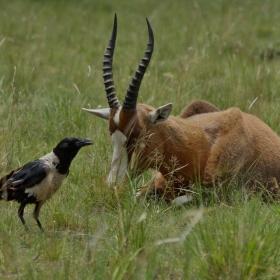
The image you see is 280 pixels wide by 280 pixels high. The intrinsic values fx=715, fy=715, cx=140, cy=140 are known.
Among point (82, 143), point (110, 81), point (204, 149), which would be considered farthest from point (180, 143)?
point (82, 143)

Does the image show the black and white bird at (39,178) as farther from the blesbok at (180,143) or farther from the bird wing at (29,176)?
the blesbok at (180,143)

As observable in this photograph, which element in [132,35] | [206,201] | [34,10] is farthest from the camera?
[34,10]

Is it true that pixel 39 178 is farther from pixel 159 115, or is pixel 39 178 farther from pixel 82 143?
pixel 159 115

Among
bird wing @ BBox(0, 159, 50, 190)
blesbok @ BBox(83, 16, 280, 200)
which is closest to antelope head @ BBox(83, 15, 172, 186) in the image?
blesbok @ BBox(83, 16, 280, 200)

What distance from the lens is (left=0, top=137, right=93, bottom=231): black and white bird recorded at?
5030 millimetres

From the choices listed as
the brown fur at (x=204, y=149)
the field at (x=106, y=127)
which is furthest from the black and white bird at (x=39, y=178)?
the brown fur at (x=204, y=149)

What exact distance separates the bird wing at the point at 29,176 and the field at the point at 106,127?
29 cm

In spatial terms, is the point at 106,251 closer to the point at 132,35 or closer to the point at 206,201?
the point at 206,201

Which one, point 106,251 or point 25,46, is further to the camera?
point 25,46

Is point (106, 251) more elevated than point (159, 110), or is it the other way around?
point (159, 110)

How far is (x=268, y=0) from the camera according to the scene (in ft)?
52.7

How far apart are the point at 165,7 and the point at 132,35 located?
3111mm

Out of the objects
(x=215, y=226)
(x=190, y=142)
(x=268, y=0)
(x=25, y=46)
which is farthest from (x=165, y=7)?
(x=215, y=226)

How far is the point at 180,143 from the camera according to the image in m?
6.25
